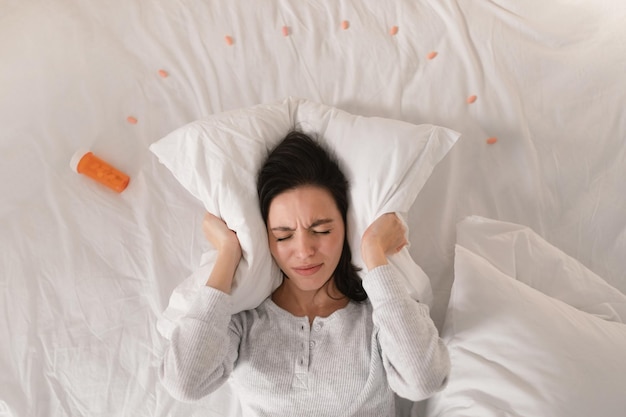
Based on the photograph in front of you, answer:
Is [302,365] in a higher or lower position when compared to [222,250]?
lower

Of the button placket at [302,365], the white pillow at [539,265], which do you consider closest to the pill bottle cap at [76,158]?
the button placket at [302,365]

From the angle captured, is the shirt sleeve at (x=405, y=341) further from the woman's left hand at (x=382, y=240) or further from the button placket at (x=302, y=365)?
the button placket at (x=302, y=365)

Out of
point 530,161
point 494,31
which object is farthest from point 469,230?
point 494,31

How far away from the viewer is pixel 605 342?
47.5 inches

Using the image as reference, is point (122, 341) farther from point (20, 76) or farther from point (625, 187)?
point (625, 187)

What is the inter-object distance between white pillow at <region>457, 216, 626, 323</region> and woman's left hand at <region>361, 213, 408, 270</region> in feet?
0.70

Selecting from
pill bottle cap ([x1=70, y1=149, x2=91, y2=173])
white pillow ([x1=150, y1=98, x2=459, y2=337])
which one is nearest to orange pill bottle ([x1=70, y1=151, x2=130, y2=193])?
pill bottle cap ([x1=70, y1=149, x2=91, y2=173])

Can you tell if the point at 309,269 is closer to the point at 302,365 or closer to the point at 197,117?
the point at 302,365

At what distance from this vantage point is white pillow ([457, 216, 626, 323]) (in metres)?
1.39

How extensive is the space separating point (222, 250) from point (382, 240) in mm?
396

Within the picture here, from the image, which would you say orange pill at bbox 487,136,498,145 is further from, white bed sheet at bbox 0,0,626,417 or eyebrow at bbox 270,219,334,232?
eyebrow at bbox 270,219,334,232

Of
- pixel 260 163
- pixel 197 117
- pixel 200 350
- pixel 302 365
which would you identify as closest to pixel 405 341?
pixel 302 365

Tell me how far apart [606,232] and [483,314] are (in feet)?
1.83

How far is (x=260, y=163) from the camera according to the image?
144cm
